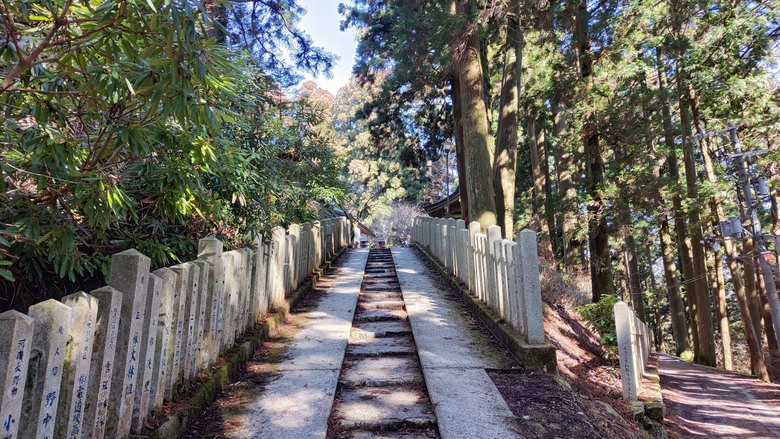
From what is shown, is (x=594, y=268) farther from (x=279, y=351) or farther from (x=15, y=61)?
(x=15, y=61)

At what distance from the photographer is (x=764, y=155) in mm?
11281

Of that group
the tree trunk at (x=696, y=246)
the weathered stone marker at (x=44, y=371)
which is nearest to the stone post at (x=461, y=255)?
the weathered stone marker at (x=44, y=371)

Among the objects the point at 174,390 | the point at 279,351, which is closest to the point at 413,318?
the point at 279,351

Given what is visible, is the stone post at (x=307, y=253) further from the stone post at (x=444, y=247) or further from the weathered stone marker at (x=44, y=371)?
the weathered stone marker at (x=44, y=371)

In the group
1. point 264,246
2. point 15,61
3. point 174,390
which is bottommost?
point 174,390

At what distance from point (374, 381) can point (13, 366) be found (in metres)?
2.76

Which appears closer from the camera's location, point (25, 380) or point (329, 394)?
point (25, 380)

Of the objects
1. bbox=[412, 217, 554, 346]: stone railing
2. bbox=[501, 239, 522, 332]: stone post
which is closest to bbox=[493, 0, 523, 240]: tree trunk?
bbox=[412, 217, 554, 346]: stone railing

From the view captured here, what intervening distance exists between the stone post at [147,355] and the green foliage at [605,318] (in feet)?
18.5

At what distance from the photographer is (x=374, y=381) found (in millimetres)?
4004

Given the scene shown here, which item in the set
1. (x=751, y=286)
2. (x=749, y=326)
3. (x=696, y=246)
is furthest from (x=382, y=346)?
(x=749, y=326)

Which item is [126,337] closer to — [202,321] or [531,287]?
[202,321]

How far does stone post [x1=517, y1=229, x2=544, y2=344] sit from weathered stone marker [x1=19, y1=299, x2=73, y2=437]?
11.5 feet

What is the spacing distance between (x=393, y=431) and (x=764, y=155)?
12.7 meters
